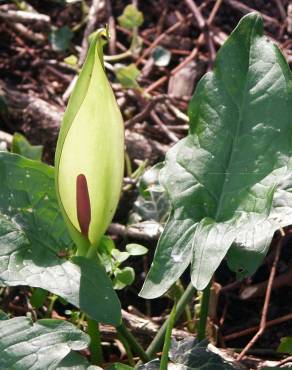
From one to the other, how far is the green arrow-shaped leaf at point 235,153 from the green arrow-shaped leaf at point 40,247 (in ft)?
0.34

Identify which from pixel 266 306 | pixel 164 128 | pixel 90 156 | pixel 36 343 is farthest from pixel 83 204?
pixel 164 128

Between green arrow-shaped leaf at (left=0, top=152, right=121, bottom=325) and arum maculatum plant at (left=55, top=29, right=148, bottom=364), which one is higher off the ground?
arum maculatum plant at (left=55, top=29, right=148, bottom=364)

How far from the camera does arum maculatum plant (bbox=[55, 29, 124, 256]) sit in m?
0.97

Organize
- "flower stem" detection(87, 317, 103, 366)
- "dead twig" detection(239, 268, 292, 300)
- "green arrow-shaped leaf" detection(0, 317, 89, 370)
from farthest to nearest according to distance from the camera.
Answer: "dead twig" detection(239, 268, 292, 300), "flower stem" detection(87, 317, 103, 366), "green arrow-shaped leaf" detection(0, 317, 89, 370)

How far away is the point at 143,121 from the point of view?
1751 mm

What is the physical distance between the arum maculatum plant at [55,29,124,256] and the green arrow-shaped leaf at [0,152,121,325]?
0.18 feet

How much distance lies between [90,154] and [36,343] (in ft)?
0.85

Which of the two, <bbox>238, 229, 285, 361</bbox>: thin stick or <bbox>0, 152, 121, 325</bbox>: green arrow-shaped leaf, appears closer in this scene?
<bbox>0, 152, 121, 325</bbox>: green arrow-shaped leaf

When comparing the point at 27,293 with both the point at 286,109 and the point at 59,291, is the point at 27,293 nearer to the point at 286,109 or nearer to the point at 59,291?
the point at 59,291

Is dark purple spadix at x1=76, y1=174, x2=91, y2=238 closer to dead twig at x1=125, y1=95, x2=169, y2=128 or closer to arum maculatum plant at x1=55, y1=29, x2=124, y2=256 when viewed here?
arum maculatum plant at x1=55, y1=29, x2=124, y2=256

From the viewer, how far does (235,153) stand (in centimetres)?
105

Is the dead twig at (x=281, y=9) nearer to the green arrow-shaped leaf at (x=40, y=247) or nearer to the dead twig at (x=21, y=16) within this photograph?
the dead twig at (x=21, y=16)

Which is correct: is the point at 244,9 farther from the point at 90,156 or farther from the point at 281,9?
the point at 90,156

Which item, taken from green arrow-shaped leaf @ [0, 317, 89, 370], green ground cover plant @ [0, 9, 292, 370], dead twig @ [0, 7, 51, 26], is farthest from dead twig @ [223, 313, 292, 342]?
dead twig @ [0, 7, 51, 26]
